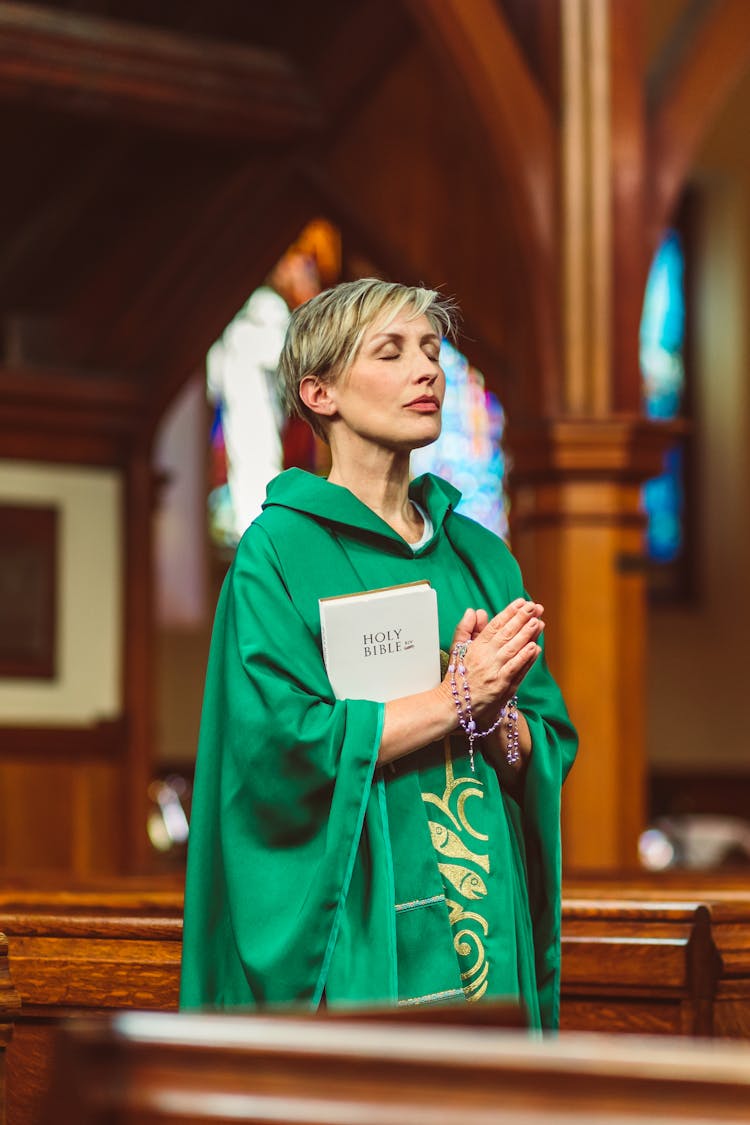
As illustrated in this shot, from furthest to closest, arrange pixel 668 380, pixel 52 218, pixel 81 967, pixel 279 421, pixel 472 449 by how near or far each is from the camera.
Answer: pixel 668 380
pixel 472 449
pixel 279 421
pixel 52 218
pixel 81 967

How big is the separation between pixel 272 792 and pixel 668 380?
32.9ft

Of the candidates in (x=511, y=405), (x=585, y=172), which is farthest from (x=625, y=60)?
(x=511, y=405)

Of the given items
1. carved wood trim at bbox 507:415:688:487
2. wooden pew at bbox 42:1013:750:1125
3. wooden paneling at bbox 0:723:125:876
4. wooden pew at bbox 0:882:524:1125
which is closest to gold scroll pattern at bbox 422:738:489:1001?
wooden pew at bbox 42:1013:750:1125

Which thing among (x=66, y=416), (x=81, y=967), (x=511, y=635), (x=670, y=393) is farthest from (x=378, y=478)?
(x=670, y=393)

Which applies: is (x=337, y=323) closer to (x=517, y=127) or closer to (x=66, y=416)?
(x=517, y=127)

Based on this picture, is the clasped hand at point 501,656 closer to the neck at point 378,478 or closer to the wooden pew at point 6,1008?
the neck at point 378,478

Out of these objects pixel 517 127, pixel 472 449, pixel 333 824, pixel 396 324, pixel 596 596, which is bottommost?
pixel 333 824

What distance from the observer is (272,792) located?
2.38 metres

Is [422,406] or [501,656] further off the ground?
[422,406]

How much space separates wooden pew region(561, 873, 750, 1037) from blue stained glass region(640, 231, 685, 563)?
8.83 metres

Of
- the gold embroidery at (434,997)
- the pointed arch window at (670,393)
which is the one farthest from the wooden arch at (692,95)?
the pointed arch window at (670,393)

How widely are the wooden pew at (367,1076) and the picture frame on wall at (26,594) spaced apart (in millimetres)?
6480

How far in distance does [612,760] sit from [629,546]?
2.22ft

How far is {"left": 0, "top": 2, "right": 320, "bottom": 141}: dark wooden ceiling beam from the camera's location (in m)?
Answer: 7.04
